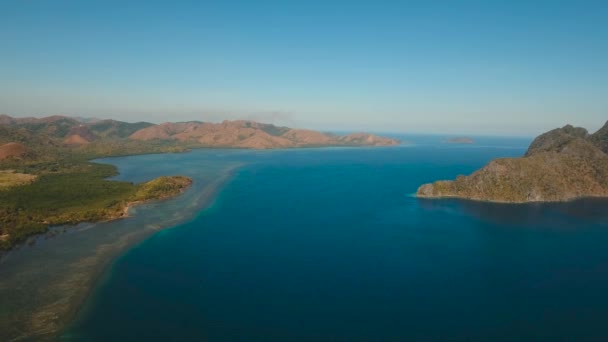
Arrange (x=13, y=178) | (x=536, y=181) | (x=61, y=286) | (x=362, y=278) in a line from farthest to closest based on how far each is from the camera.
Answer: (x=13, y=178), (x=536, y=181), (x=362, y=278), (x=61, y=286)

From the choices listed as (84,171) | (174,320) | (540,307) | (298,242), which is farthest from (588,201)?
(84,171)

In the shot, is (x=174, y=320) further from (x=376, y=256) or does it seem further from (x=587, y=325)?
(x=587, y=325)

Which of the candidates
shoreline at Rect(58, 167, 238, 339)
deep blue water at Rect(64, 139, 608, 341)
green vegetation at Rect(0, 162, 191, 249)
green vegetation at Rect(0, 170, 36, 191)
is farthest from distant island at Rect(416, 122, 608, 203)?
green vegetation at Rect(0, 170, 36, 191)

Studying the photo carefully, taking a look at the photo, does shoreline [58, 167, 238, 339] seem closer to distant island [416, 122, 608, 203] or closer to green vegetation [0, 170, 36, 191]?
green vegetation [0, 170, 36, 191]

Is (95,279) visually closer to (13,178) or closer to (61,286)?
(61,286)

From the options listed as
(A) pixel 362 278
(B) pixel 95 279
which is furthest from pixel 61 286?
(A) pixel 362 278
